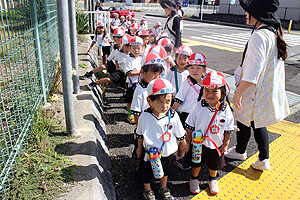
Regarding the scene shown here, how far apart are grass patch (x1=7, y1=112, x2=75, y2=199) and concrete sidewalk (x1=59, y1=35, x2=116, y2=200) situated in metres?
0.10

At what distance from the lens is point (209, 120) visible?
2672mm

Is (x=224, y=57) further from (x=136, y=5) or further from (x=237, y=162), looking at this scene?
(x=136, y=5)

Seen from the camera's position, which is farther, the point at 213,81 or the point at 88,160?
the point at 88,160

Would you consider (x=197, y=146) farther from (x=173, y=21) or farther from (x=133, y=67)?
(x=173, y=21)

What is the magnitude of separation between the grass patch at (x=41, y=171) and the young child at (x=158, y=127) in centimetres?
76

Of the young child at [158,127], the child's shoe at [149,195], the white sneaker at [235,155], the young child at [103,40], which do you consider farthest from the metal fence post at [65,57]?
the young child at [103,40]

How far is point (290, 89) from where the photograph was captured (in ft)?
21.3

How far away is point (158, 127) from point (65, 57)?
1.48m

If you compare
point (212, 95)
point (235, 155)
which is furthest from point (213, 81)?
point (235, 155)

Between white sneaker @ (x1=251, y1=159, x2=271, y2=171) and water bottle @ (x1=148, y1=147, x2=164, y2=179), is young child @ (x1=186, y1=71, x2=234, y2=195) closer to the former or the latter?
water bottle @ (x1=148, y1=147, x2=164, y2=179)

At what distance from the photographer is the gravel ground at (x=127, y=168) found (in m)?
2.89

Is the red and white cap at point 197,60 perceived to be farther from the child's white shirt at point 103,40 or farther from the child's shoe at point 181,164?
the child's white shirt at point 103,40

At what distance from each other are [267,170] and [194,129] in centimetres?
135

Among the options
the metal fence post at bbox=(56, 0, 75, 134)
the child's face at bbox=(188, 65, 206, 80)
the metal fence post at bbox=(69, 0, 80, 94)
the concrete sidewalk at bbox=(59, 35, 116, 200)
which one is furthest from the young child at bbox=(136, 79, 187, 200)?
the metal fence post at bbox=(69, 0, 80, 94)
